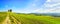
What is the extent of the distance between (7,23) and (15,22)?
6.13ft

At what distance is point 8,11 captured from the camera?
23.2 metres

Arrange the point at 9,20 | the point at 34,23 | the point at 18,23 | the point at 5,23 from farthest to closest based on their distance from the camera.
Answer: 1. the point at 34,23
2. the point at 18,23
3. the point at 9,20
4. the point at 5,23

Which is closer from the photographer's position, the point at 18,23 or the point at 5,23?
the point at 5,23

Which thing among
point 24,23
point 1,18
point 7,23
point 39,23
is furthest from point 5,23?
point 39,23

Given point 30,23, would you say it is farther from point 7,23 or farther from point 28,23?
point 7,23

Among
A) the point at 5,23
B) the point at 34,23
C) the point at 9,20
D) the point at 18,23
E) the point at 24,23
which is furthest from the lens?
the point at 34,23

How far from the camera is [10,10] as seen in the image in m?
23.2

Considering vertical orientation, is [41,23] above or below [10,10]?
below

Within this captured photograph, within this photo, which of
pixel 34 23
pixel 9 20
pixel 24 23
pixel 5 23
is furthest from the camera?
pixel 34 23

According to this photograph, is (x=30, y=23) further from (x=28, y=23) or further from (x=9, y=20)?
(x=9, y=20)

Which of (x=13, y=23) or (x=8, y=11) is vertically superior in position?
(x=8, y=11)

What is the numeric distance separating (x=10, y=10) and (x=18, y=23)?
4562mm

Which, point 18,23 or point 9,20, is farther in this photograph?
point 18,23

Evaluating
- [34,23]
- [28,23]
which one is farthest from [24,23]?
[34,23]
